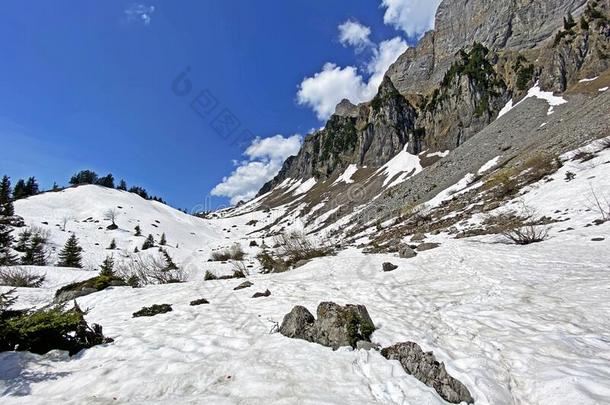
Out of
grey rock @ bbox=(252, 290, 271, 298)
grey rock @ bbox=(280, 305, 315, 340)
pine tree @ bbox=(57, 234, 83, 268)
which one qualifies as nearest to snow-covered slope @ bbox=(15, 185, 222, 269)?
pine tree @ bbox=(57, 234, 83, 268)

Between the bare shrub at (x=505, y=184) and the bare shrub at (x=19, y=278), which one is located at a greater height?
the bare shrub at (x=19, y=278)

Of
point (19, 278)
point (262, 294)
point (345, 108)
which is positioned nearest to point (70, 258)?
point (19, 278)

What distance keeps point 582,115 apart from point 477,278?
35.2m

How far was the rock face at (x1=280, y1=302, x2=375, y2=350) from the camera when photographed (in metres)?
6.68

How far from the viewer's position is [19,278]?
1889 centimetres

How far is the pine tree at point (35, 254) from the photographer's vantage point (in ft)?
95.2

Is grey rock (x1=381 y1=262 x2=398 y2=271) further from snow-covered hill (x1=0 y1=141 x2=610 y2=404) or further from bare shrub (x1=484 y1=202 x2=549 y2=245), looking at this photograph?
bare shrub (x1=484 y1=202 x2=549 y2=245)

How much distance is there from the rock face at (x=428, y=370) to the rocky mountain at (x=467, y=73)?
64353 mm

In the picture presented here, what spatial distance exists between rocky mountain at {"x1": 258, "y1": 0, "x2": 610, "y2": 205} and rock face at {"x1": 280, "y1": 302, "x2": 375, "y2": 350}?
209 ft

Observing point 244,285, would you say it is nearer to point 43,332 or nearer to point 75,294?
point 75,294

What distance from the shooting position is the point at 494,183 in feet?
94.8

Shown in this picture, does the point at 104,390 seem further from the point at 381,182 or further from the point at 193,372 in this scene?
the point at 381,182

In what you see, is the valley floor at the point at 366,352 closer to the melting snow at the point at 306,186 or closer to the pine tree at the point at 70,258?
the pine tree at the point at 70,258

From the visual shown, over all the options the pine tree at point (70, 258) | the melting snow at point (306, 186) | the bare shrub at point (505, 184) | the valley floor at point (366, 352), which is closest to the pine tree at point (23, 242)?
the pine tree at point (70, 258)
